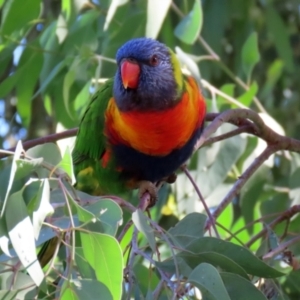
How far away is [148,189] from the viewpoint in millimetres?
1463

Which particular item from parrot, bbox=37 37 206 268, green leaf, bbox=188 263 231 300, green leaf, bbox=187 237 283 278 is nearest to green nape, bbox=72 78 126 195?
parrot, bbox=37 37 206 268

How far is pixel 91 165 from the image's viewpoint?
5.19ft

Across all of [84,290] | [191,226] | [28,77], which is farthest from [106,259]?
[28,77]

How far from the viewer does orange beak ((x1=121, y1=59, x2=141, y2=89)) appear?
1.36 metres

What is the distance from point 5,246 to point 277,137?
0.75 metres

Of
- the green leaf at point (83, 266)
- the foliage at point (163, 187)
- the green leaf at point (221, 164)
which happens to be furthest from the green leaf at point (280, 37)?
the green leaf at point (83, 266)

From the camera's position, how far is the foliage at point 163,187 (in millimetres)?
848

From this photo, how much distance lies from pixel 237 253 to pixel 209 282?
0.15 m

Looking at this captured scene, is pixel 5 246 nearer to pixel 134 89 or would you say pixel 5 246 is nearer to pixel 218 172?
pixel 134 89

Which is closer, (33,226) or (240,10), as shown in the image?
(33,226)

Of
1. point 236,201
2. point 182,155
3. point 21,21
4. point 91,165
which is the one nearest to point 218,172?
point 182,155

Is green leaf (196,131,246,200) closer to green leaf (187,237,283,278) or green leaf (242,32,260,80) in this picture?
green leaf (242,32,260,80)

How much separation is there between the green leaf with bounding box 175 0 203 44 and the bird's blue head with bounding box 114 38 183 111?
5.2 inches

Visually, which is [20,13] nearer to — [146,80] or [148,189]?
[146,80]
